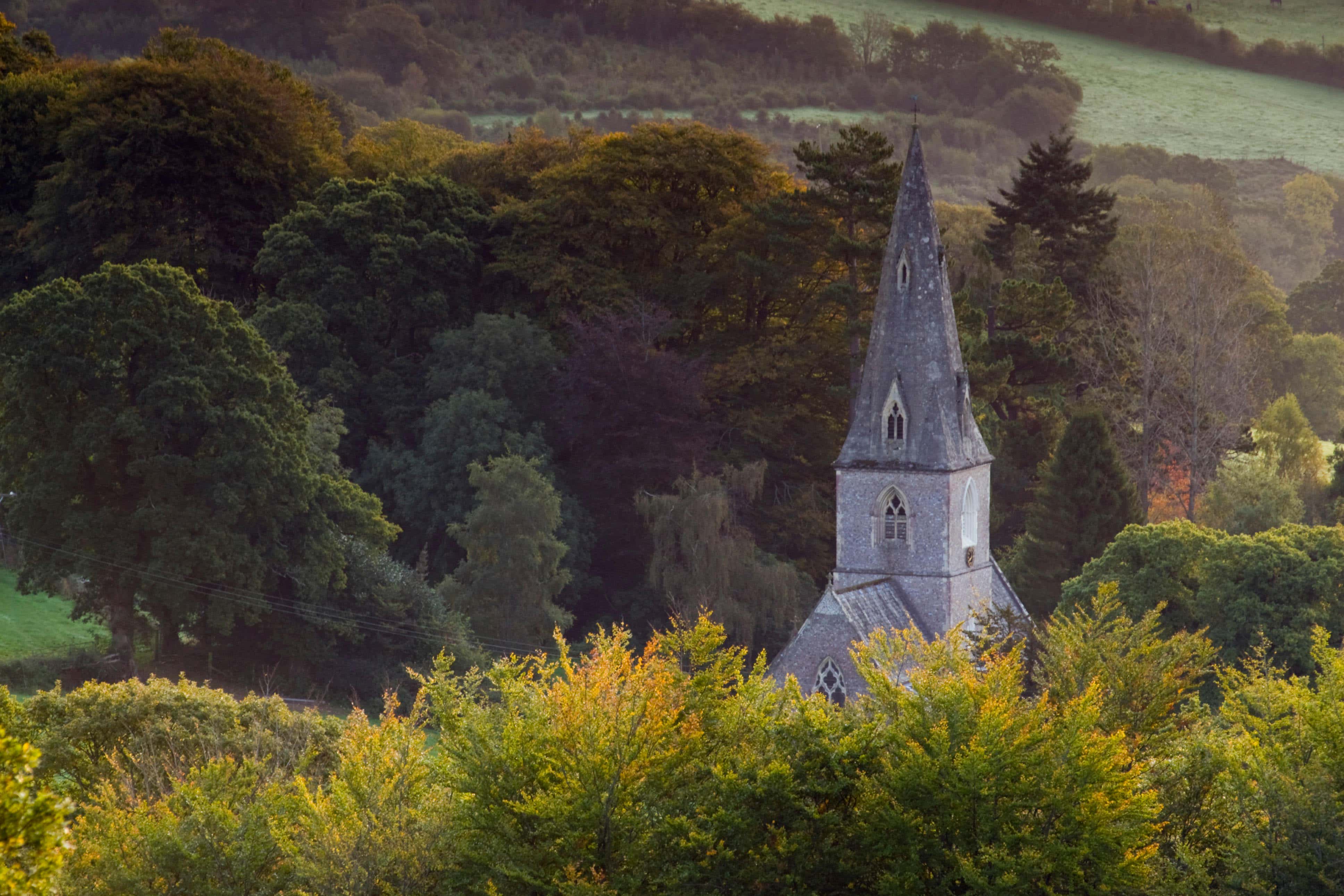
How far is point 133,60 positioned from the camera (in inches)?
2244

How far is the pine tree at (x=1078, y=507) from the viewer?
47.4 meters

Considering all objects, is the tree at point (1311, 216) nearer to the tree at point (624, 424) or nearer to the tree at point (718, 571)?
the tree at point (624, 424)

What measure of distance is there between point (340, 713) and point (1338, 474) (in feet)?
97.3

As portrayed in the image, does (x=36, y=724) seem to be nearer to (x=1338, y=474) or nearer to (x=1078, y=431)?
(x=1078, y=431)

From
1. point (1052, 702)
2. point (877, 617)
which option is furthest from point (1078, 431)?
point (1052, 702)

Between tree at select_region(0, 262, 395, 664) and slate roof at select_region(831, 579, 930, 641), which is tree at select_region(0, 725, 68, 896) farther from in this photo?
tree at select_region(0, 262, 395, 664)

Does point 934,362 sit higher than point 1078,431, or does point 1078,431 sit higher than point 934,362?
point 934,362

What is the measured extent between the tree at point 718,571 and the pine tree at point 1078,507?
6357 mm

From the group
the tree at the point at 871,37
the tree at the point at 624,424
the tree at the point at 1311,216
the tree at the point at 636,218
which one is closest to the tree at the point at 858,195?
the tree at the point at 636,218

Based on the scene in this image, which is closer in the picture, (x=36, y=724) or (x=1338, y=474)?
(x=36, y=724)

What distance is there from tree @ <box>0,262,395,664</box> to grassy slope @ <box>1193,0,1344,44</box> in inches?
3009

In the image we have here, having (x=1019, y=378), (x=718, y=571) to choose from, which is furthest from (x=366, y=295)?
(x=1019, y=378)

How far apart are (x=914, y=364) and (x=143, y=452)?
18461 millimetres

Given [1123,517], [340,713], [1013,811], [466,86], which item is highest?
[466,86]
